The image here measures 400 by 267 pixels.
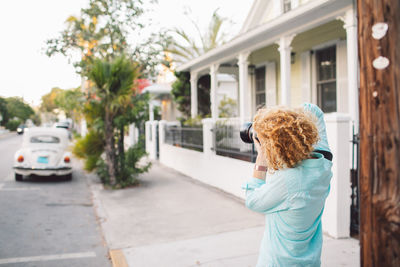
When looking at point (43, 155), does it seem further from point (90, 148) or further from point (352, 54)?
point (352, 54)

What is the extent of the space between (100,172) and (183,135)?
3.29 metres

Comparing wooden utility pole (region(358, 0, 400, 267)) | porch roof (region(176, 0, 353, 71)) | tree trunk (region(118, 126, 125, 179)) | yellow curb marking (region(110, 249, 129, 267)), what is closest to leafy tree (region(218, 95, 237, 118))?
porch roof (region(176, 0, 353, 71))

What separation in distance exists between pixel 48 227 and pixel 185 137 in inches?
240

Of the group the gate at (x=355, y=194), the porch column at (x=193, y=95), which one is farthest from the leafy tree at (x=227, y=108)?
the gate at (x=355, y=194)

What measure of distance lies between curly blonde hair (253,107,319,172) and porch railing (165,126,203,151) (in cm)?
809

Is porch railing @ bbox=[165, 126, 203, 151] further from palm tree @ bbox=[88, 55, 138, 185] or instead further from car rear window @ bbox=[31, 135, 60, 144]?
car rear window @ bbox=[31, 135, 60, 144]

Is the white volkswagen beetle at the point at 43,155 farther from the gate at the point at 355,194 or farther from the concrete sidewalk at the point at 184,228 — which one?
the gate at the point at 355,194

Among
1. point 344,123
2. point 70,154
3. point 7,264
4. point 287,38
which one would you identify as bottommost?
point 7,264

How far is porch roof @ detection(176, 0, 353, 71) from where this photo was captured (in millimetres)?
7086

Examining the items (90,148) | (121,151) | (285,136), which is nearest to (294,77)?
(121,151)

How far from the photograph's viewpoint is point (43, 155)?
9945 millimetres

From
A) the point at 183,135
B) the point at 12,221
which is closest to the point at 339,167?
the point at 12,221

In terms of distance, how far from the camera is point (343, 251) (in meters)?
4.37

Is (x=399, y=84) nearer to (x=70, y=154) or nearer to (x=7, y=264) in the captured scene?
(x=7, y=264)
